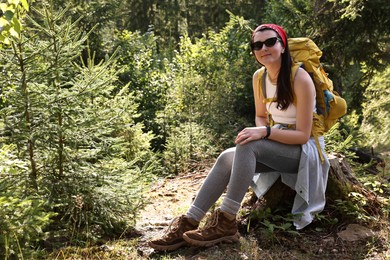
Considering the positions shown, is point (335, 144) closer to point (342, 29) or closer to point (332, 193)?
point (332, 193)

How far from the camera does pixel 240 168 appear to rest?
123 inches

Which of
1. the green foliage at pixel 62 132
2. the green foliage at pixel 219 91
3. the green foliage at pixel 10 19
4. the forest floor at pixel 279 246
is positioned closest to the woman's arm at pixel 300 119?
the forest floor at pixel 279 246

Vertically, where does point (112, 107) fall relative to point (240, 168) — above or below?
above

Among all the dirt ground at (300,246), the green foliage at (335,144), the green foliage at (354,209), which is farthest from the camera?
the green foliage at (335,144)

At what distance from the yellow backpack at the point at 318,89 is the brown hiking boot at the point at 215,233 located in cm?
96

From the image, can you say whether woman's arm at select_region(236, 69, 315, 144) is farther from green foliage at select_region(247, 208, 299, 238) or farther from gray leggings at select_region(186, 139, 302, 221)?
green foliage at select_region(247, 208, 299, 238)

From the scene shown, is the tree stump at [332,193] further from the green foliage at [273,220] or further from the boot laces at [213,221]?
→ the boot laces at [213,221]

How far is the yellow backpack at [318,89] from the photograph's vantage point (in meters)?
3.38

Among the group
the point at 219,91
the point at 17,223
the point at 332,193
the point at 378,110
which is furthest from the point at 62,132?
the point at 378,110

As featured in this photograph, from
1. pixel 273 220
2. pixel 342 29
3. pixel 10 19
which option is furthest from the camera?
pixel 342 29

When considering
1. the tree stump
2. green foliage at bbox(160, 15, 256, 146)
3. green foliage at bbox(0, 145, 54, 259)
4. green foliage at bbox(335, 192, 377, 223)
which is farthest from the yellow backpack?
green foliage at bbox(160, 15, 256, 146)

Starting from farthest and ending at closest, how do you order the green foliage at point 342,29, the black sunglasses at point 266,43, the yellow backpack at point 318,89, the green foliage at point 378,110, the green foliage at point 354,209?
the green foliage at point 378,110 → the green foliage at point 342,29 → the green foliage at point 354,209 → the yellow backpack at point 318,89 → the black sunglasses at point 266,43

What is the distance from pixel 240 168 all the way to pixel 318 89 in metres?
0.93

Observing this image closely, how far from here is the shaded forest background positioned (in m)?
3.44
